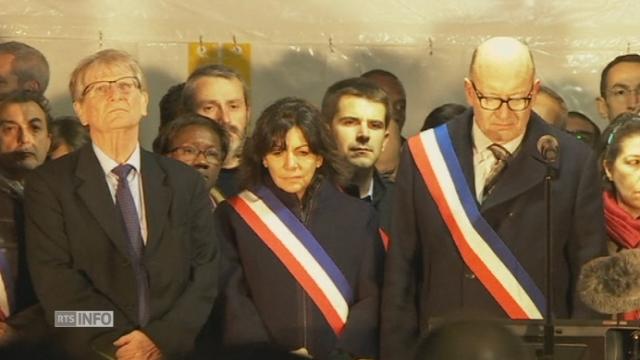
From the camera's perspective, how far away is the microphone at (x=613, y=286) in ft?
15.7

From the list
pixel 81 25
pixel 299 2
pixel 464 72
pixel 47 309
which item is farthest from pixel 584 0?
pixel 47 309

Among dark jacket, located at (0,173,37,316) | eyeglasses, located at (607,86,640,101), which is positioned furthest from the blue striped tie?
eyeglasses, located at (607,86,640,101)

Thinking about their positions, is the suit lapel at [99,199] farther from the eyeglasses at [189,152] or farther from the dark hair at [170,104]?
the dark hair at [170,104]

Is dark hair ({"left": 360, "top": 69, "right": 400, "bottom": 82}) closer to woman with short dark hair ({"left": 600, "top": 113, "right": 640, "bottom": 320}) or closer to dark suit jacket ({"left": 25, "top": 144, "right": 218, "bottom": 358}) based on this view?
woman with short dark hair ({"left": 600, "top": 113, "right": 640, "bottom": 320})

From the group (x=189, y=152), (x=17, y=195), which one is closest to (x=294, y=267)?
(x=189, y=152)

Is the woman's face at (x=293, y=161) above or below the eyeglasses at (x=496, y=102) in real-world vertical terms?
below

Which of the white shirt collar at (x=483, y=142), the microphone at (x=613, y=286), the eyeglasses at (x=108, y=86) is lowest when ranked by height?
the microphone at (x=613, y=286)

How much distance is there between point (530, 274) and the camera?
5348mm

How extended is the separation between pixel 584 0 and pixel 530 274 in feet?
5.88

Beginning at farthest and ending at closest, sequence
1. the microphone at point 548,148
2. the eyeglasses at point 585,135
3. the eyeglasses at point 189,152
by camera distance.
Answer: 1. the eyeglasses at point 585,135
2. the eyeglasses at point 189,152
3. the microphone at point 548,148

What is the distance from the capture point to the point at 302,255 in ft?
18.1

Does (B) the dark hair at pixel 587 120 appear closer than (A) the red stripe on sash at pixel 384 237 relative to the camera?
No

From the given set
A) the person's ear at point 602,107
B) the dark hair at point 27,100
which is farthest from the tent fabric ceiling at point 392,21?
the dark hair at point 27,100

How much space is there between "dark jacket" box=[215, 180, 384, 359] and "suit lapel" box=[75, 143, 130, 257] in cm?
41
